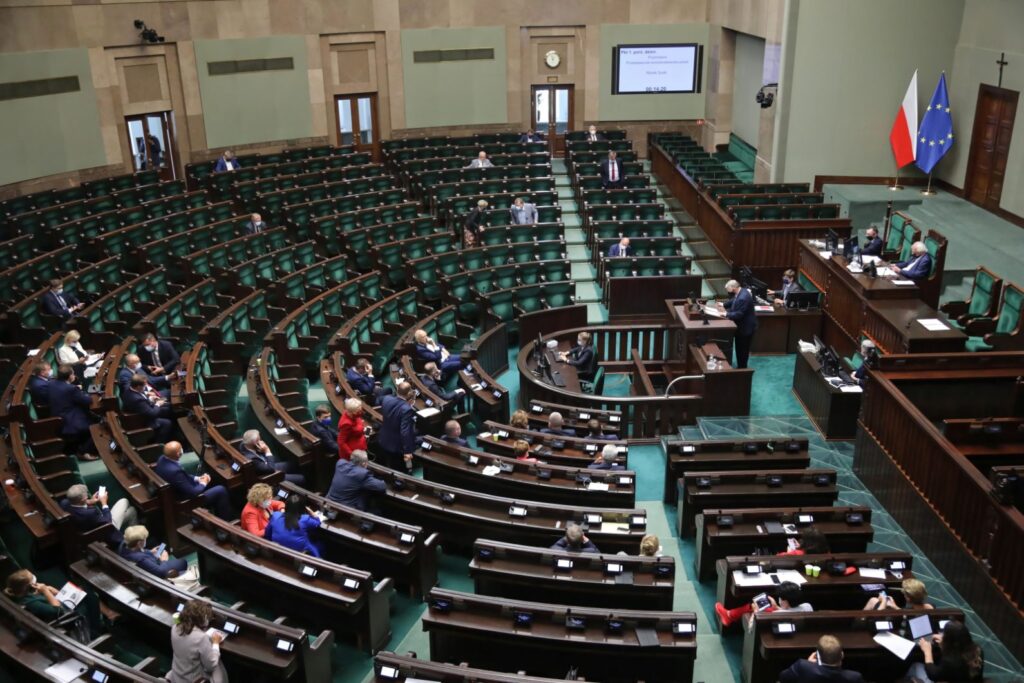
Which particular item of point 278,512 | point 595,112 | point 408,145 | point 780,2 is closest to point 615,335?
point 278,512

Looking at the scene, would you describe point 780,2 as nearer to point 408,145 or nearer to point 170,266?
point 408,145

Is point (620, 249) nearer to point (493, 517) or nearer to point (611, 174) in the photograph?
point (611, 174)

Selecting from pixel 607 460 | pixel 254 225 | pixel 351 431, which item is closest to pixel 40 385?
pixel 351 431

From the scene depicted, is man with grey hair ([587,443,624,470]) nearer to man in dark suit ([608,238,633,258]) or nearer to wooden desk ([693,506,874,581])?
wooden desk ([693,506,874,581])

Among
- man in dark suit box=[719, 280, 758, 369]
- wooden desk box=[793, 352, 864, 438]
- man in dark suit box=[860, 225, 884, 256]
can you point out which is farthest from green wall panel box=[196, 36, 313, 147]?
wooden desk box=[793, 352, 864, 438]

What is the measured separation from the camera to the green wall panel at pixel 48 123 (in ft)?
49.2

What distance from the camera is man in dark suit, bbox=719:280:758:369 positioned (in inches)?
397

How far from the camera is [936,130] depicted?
48.0ft

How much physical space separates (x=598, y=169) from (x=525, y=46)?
4.73 m

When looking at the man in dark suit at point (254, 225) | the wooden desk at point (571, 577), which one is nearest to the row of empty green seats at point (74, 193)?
the man in dark suit at point (254, 225)

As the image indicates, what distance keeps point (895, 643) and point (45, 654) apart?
468 cm

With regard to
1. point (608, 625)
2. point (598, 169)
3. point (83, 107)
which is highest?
point (83, 107)

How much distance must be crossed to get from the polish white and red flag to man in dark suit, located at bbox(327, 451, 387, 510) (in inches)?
461

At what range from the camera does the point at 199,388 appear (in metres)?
8.71
